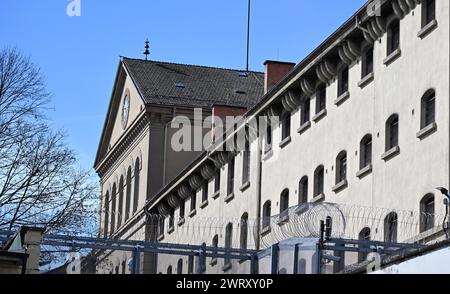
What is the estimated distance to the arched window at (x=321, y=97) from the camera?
45656 mm

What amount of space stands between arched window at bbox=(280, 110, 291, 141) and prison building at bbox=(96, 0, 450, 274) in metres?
0.04

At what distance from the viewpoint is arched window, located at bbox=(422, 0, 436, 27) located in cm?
3744

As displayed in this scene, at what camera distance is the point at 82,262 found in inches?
1287

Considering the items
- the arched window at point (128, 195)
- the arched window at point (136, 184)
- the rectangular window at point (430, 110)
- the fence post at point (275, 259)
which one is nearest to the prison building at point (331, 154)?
the rectangular window at point (430, 110)

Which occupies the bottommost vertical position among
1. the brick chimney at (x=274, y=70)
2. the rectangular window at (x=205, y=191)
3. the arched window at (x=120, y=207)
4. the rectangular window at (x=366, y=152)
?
the rectangular window at (x=366, y=152)

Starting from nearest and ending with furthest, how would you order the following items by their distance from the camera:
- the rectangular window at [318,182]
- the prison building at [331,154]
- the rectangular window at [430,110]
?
the prison building at [331,154] → the rectangular window at [430,110] → the rectangular window at [318,182]

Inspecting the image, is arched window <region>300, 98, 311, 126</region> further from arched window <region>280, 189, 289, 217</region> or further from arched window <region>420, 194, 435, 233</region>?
arched window <region>420, 194, 435, 233</region>

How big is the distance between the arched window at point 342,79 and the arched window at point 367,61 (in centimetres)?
158

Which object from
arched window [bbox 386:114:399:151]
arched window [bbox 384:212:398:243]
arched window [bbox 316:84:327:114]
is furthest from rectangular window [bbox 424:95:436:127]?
arched window [bbox 316:84:327:114]

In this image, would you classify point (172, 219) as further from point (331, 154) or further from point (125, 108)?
point (331, 154)

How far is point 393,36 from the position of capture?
40.2 m

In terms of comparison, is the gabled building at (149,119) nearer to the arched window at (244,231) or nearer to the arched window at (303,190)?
the arched window at (244,231)

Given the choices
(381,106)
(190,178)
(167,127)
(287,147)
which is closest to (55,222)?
(287,147)

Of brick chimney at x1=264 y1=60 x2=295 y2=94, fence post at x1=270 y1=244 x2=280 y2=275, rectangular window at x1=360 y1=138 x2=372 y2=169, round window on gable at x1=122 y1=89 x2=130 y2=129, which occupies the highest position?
round window on gable at x1=122 y1=89 x2=130 y2=129
